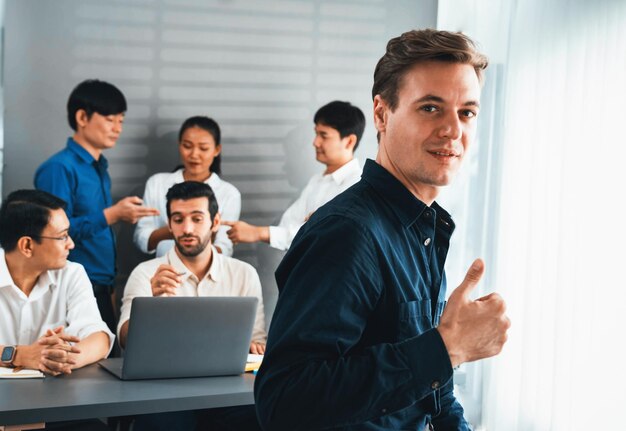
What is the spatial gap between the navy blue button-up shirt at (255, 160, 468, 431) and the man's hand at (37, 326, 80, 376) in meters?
1.49

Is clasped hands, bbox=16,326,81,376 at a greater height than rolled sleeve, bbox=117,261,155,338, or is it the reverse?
rolled sleeve, bbox=117,261,155,338

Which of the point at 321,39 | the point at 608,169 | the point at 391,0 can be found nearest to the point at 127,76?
the point at 321,39

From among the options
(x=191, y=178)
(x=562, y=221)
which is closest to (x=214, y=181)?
(x=191, y=178)

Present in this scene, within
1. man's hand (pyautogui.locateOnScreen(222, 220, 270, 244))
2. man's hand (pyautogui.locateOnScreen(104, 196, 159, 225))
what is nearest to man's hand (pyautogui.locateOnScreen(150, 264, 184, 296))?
man's hand (pyautogui.locateOnScreen(104, 196, 159, 225))

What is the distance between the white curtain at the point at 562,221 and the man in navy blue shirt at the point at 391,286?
1913 mm

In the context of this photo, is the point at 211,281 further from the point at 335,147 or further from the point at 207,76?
the point at 207,76

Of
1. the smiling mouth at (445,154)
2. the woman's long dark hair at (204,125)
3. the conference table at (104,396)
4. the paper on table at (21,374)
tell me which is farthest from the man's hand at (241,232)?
the smiling mouth at (445,154)

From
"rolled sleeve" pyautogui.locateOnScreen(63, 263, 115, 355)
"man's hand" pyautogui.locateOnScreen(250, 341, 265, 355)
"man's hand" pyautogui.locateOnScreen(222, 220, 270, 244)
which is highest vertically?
"man's hand" pyautogui.locateOnScreen(222, 220, 270, 244)

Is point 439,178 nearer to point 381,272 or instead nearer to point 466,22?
point 381,272

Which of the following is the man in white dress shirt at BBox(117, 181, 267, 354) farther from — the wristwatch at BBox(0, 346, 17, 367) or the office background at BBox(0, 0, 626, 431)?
the office background at BBox(0, 0, 626, 431)

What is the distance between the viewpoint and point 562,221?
3430mm

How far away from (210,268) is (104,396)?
1.25m

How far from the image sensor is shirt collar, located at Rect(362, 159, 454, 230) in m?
1.33

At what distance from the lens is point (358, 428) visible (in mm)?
1215
